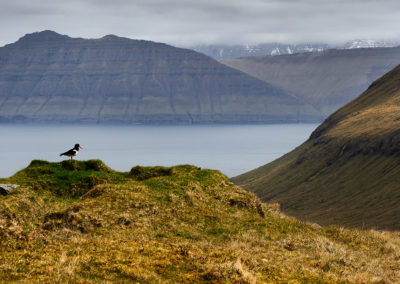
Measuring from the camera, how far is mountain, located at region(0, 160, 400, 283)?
1858cm

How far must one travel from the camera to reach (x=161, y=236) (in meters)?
25.9

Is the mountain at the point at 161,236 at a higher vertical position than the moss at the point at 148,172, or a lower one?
lower

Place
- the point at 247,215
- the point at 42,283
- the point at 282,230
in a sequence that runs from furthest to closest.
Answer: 1. the point at 247,215
2. the point at 282,230
3. the point at 42,283

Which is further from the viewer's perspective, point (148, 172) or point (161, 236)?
point (148, 172)

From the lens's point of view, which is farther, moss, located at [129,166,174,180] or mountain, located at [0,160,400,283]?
moss, located at [129,166,174,180]

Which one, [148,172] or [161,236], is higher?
[148,172]

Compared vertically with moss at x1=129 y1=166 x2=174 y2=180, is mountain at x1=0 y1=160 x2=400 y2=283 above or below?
below

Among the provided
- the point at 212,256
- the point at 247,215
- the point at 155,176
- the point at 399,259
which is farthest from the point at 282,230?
the point at 155,176

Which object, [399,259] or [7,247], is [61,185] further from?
[399,259]

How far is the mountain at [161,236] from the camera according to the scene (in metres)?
18.6

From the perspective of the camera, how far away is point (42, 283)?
53.8ft

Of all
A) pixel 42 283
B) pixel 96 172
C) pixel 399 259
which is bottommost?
pixel 399 259

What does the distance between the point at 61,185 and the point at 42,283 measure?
18.2m

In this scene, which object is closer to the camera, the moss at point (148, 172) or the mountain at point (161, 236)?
the mountain at point (161, 236)
